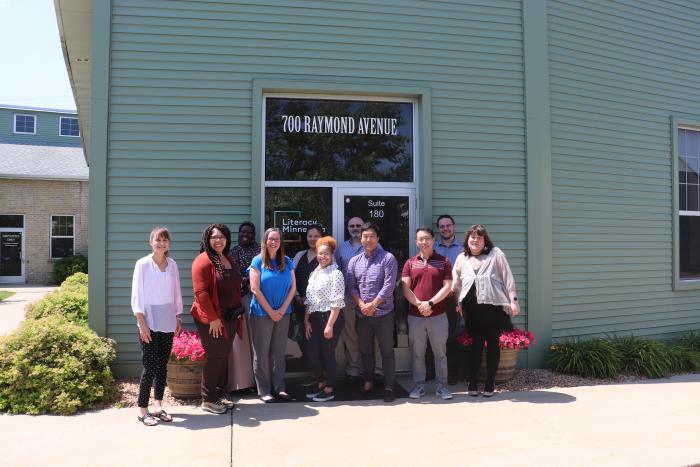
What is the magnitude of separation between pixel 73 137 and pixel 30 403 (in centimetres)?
2499

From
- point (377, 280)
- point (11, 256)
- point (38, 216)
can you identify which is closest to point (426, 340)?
point (377, 280)

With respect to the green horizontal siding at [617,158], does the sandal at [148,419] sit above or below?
below

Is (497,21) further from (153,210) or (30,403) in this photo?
(30,403)

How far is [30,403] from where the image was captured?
473 centimetres

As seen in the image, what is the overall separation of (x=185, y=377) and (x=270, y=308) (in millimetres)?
1128

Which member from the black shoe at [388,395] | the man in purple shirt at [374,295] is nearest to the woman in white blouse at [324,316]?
the man in purple shirt at [374,295]

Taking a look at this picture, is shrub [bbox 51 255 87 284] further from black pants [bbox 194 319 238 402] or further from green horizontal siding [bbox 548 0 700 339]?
green horizontal siding [bbox 548 0 700 339]

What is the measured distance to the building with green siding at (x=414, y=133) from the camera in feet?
18.9

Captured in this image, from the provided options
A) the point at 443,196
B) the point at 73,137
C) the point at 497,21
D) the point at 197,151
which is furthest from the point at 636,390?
the point at 73,137

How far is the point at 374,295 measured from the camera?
521 cm

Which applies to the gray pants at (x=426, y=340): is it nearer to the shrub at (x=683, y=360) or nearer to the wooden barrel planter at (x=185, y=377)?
the wooden barrel planter at (x=185, y=377)

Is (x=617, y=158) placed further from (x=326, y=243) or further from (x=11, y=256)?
(x=11, y=256)

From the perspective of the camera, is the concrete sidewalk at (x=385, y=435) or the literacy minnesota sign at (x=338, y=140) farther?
the literacy minnesota sign at (x=338, y=140)

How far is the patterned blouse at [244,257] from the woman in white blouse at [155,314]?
0.79 metres
